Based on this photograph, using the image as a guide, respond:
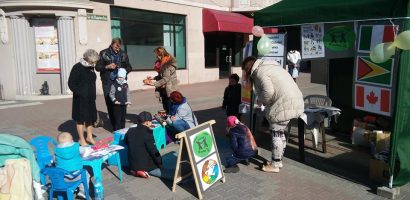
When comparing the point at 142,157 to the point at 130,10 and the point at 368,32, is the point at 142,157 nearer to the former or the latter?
the point at 368,32

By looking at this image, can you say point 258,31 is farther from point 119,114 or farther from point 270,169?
point 119,114

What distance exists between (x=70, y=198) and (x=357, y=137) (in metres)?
4.95

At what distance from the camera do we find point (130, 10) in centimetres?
1434

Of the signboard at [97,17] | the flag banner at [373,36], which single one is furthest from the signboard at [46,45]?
the flag banner at [373,36]

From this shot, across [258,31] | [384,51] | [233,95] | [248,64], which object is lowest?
[233,95]

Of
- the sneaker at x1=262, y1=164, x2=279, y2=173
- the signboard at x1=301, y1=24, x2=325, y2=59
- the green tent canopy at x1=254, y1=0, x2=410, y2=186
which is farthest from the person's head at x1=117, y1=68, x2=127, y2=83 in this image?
the green tent canopy at x1=254, y1=0, x2=410, y2=186

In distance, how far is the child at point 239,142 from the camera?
5.21m

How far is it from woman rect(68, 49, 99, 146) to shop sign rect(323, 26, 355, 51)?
12.2 feet

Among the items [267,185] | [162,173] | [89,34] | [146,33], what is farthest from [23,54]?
→ [267,185]

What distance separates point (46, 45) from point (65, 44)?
802 mm

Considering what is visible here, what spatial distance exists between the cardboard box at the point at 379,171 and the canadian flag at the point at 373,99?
678 mm

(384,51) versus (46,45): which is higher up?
(46,45)

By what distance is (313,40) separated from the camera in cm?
568

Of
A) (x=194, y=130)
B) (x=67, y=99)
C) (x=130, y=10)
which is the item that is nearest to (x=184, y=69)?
(x=130, y=10)
